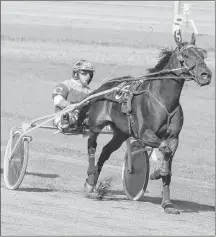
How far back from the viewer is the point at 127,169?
454 inches

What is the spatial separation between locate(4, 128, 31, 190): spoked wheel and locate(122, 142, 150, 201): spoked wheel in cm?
115

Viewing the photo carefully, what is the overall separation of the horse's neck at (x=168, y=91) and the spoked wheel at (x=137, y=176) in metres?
0.91

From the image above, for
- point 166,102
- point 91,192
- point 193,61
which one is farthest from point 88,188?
point 193,61

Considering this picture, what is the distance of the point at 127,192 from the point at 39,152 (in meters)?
4.34

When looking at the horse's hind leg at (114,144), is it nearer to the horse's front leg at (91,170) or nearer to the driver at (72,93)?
the horse's front leg at (91,170)

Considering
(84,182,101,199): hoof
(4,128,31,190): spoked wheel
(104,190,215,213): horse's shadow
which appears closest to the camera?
(104,190,215,213): horse's shadow

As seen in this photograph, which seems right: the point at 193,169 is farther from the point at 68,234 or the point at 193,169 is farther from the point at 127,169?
the point at 68,234

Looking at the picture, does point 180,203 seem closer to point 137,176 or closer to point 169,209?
point 137,176

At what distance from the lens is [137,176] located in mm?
11492

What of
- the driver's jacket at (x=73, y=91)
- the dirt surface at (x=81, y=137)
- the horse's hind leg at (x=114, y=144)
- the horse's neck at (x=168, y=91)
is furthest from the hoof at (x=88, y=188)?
the horse's neck at (x=168, y=91)

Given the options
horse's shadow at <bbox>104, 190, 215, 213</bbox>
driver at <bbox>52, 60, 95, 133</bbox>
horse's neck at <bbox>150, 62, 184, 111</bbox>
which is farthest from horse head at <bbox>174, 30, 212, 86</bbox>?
driver at <bbox>52, 60, 95, 133</bbox>

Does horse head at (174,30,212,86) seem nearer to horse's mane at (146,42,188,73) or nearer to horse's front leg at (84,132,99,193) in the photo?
horse's mane at (146,42,188,73)

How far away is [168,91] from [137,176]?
1276 millimetres

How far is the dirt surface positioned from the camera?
31.8 ft
